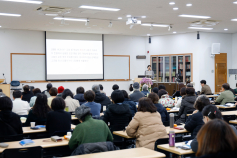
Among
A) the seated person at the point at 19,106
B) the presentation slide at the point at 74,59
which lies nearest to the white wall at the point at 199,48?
the presentation slide at the point at 74,59

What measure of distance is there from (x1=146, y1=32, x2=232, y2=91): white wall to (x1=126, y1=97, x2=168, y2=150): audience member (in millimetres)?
10813

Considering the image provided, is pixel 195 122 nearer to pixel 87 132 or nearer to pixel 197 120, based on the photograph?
pixel 197 120

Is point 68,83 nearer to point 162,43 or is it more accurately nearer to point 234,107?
point 162,43

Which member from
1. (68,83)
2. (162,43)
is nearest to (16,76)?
(68,83)

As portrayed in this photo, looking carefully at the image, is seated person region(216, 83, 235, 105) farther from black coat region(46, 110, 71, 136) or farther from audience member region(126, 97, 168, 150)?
black coat region(46, 110, 71, 136)

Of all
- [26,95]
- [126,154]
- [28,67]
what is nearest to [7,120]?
[126,154]

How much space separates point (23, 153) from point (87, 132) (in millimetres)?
765

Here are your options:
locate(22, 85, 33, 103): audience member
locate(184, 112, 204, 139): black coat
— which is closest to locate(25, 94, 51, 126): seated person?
locate(184, 112, 204, 139): black coat

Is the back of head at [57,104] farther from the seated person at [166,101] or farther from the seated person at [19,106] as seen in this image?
the seated person at [166,101]

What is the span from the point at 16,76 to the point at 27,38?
1.90 metres

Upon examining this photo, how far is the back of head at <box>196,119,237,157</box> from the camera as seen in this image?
1.71 m

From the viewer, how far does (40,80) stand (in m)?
13.7

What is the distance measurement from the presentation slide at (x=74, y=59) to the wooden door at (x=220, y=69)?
6.10m

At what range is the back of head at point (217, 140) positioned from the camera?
1.71 metres
